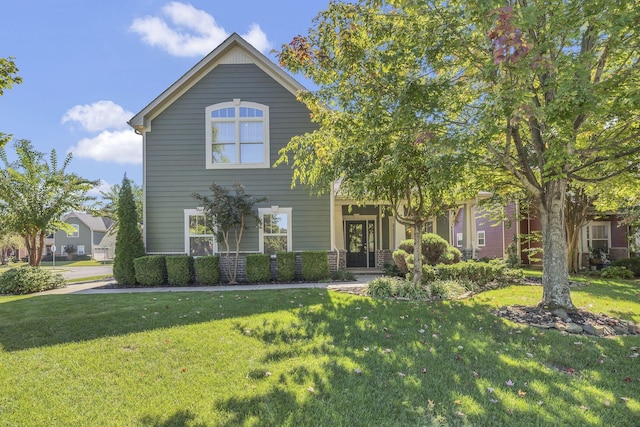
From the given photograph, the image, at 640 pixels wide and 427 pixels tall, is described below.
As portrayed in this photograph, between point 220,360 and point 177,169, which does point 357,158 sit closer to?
point 220,360

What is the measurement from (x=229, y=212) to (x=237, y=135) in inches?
113

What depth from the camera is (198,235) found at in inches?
473

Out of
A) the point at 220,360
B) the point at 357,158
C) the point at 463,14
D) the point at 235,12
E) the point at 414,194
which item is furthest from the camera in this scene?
the point at 235,12

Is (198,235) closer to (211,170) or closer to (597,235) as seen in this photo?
(211,170)

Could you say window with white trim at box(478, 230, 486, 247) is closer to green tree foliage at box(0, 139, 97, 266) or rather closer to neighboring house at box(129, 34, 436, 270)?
neighboring house at box(129, 34, 436, 270)

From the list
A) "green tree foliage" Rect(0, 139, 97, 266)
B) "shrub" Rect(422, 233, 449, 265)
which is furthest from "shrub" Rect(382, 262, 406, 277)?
"green tree foliage" Rect(0, 139, 97, 266)

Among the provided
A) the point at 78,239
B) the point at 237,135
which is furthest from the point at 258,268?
the point at 78,239

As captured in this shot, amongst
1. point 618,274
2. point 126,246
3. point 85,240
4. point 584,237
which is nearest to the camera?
point 126,246

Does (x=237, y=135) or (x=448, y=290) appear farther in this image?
(x=237, y=135)

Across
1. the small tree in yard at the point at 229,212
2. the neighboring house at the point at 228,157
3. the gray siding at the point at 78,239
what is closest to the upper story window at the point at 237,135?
the neighboring house at the point at 228,157

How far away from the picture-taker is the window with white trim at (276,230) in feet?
39.3

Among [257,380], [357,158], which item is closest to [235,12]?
[357,158]

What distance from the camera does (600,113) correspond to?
4879 millimetres

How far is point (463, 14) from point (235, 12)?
7.70 m
